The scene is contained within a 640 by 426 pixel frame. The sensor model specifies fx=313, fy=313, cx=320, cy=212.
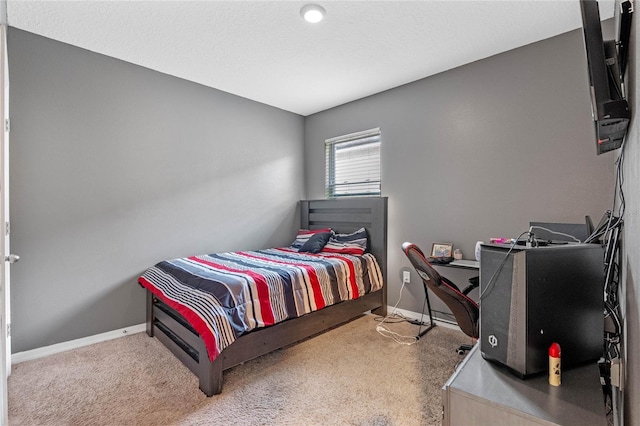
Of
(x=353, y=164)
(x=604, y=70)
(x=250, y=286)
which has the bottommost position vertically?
(x=250, y=286)

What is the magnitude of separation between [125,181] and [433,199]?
9.83ft

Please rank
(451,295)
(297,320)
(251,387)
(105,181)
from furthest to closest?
1. (105,181)
2. (297,320)
3. (451,295)
4. (251,387)

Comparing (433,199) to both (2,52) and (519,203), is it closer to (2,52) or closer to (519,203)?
(519,203)

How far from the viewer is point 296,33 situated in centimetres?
244

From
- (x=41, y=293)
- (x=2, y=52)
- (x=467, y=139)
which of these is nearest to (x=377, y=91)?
(x=467, y=139)

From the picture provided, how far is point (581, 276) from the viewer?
3.92 ft

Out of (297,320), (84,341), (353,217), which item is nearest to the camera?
(297,320)

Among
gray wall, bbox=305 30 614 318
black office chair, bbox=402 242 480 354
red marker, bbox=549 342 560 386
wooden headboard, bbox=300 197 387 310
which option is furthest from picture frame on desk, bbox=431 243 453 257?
red marker, bbox=549 342 560 386

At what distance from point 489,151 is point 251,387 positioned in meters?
2.73

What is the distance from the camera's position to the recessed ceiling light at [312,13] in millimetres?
2139

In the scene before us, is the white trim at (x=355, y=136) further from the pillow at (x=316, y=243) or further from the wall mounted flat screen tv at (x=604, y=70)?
the wall mounted flat screen tv at (x=604, y=70)

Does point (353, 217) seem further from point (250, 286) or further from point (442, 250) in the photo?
point (250, 286)

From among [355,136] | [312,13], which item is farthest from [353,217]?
[312,13]

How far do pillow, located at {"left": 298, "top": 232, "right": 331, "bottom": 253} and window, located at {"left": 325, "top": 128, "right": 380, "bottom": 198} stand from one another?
69 centimetres
